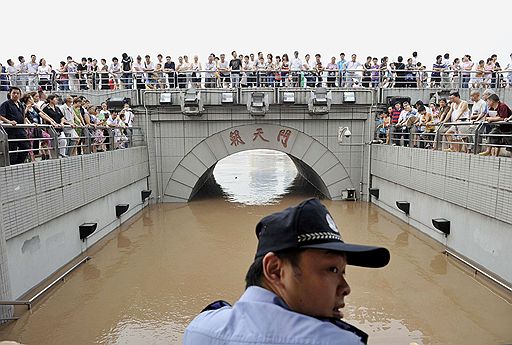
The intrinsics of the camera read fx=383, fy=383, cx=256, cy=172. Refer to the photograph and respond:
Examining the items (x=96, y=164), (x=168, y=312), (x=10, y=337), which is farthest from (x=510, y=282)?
(x=96, y=164)

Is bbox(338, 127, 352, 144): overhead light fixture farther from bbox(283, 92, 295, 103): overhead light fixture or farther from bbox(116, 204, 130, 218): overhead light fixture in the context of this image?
bbox(116, 204, 130, 218): overhead light fixture

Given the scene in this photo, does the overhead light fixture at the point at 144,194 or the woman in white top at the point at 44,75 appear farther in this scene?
the woman in white top at the point at 44,75

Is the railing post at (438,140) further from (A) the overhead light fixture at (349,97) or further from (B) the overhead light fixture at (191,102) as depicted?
(B) the overhead light fixture at (191,102)

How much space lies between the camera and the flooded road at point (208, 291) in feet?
17.0

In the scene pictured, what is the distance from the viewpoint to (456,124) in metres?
7.88

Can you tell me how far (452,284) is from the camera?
21.8ft

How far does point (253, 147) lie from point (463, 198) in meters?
7.58

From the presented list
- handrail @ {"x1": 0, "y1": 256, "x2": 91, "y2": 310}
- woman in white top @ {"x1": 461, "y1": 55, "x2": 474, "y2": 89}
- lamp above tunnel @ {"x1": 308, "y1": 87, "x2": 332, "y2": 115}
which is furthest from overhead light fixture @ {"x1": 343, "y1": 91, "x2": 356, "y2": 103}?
handrail @ {"x1": 0, "y1": 256, "x2": 91, "y2": 310}

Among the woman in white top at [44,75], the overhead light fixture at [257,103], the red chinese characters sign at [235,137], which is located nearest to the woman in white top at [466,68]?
the overhead light fixture at [257,103]

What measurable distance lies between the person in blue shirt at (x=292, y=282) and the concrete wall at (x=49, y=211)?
5336mm

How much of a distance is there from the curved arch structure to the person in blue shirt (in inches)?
493

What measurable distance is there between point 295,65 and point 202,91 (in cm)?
414

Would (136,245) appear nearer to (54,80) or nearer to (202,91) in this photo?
(202,91)

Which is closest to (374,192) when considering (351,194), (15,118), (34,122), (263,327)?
(351,194)
